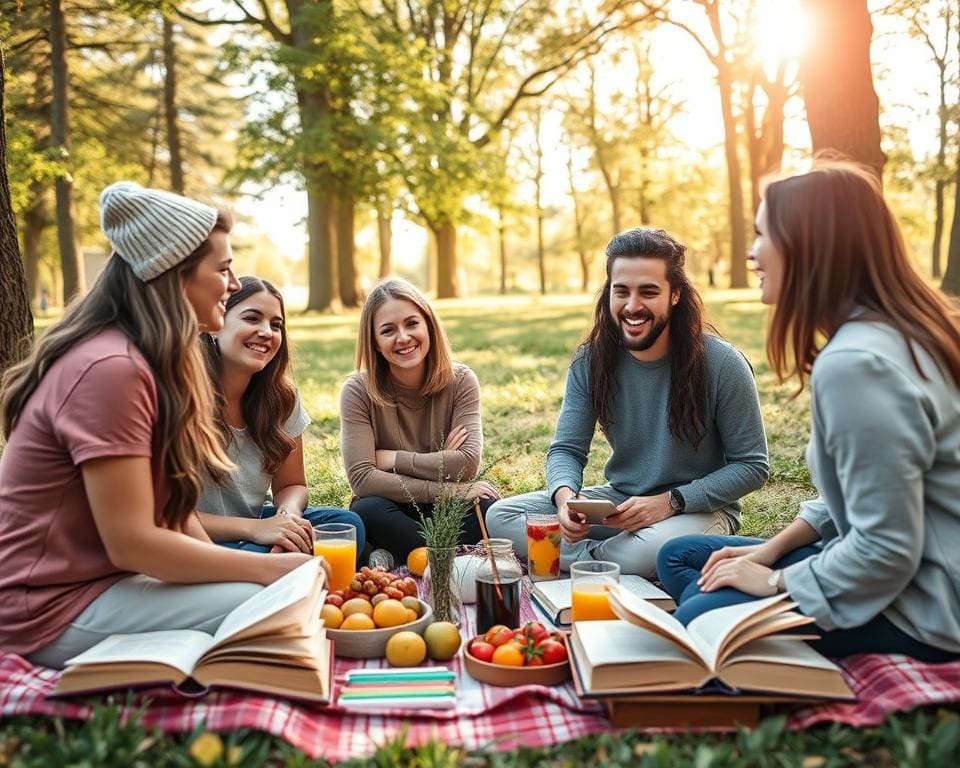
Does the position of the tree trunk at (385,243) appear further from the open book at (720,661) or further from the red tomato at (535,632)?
the open book at (720,661)

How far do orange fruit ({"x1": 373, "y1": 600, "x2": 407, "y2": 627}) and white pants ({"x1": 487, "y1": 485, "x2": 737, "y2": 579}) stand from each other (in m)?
1.14

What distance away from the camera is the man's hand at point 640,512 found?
3.76 metres

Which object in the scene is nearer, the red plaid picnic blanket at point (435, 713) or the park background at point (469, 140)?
the red plaid picnic blanket at point (435, 713)

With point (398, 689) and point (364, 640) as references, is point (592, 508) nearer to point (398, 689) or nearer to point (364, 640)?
point (364, 640)

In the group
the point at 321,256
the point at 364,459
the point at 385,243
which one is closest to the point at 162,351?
the point at 364,459

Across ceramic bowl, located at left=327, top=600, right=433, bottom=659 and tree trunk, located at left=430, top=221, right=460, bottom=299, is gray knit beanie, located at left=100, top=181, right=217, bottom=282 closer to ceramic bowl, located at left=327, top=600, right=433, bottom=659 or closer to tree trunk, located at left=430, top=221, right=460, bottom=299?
ceramic bowl, located at left=327, top=600, right=433, bottom=659

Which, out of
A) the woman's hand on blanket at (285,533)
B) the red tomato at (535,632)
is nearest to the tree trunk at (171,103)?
the woman's hand on blanket at (285,533)

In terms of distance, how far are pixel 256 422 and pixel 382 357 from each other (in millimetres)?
809

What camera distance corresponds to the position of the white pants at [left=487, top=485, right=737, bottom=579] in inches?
150

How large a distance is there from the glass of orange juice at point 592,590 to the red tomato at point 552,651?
201 millimetres

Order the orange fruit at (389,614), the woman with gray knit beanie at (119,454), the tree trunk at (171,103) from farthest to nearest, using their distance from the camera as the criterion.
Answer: the tree trunk at (171,103) → the orange fruit at (389,614) → the woman with gray knit beanie at (119,454)

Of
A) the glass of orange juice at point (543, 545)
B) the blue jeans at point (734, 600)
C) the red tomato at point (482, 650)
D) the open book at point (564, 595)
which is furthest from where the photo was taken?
the glass of orange juice at point (543, 545)

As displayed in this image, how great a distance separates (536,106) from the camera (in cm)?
3092

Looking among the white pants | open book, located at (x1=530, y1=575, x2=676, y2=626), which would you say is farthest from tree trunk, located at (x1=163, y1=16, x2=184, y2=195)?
open book, located at (x1=530, y1=575, x2=676, y2=626)
